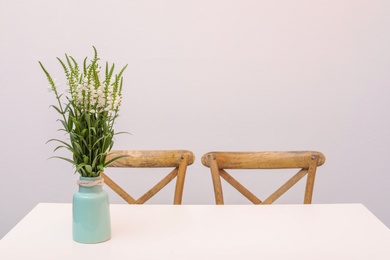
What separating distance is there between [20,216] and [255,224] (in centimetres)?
150

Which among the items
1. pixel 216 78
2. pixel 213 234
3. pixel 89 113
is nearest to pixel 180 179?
pixel 213 234

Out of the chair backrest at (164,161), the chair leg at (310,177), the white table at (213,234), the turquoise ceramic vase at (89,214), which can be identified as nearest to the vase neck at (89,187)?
the turquoise ceramic vase at (89,214)

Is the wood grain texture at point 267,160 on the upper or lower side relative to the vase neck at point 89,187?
lower

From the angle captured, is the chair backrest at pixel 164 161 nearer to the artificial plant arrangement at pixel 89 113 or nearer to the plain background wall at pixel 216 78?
the artificial plant arrangement at pixel 89 113

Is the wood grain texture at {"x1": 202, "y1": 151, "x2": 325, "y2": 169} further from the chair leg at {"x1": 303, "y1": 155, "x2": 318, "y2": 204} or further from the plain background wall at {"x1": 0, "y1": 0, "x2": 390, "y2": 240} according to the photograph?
the plain background wall at {"x1": 0, "y1": 0, "x2": 390, "y2": 240}

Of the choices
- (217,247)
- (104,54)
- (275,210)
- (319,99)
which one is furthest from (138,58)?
(217,247)

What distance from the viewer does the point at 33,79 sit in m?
2.18

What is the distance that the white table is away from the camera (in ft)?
3.31

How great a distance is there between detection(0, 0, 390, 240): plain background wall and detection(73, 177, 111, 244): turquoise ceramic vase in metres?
1.12

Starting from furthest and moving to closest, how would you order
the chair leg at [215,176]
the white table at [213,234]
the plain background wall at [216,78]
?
the plain background wall at [216,78] < the chair leg at [215,176] < the white table at [213,234]

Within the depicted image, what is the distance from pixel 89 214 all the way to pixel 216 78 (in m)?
1.23

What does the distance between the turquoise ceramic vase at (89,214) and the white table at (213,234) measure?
0.02 metres

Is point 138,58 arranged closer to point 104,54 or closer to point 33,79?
point 104,54

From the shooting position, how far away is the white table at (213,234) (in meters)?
1.01
